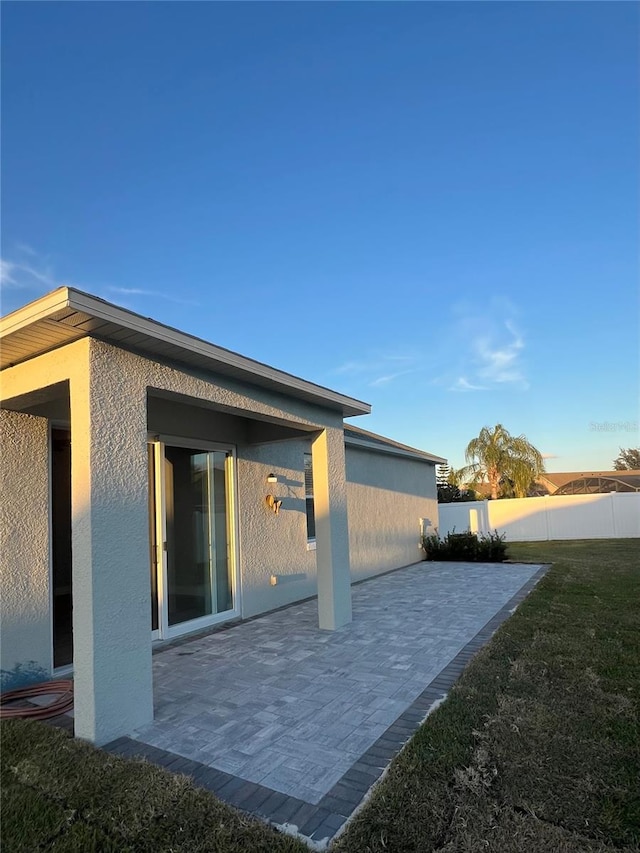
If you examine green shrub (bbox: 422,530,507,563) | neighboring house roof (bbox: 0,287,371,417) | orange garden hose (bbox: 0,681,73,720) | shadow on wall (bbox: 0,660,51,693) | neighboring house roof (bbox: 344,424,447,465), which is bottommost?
green shrub (bbox: 422,530,507,563)

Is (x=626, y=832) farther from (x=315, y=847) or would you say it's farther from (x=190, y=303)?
(x=190, y=303)

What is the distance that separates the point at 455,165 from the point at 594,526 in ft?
58.0

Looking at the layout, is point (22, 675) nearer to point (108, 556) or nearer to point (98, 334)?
point (108, 556)

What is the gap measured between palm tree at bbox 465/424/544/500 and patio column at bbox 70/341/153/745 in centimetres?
2446

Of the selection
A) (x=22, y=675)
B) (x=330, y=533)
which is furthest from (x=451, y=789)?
(x=22, y=675)

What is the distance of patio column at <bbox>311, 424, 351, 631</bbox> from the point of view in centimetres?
705

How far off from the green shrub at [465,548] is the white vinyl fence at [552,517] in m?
5.88

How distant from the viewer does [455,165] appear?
9789 mm

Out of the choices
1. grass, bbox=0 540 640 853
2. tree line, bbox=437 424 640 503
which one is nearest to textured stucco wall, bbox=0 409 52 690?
grass, bbox=0 540 640 853

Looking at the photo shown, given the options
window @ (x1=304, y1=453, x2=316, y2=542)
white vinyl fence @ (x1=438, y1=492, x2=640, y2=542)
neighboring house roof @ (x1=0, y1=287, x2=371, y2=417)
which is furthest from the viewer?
white vinyl fence @ (x1=438, y1=492, x2=640, y2=542)

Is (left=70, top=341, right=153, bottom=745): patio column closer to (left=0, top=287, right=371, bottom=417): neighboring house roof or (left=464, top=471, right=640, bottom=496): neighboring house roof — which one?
(left=0, top=287, right=371, bottom=417): neighboring house roof

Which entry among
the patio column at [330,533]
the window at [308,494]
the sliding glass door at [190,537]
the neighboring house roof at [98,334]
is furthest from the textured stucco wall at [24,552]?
the window at [308,494]

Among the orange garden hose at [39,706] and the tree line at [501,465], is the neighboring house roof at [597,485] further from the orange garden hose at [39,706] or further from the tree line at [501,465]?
the orange garden hose at [39,706]

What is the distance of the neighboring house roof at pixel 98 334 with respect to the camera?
3.69 meters
